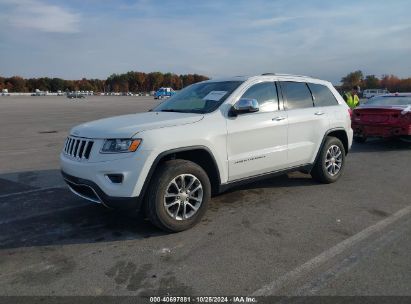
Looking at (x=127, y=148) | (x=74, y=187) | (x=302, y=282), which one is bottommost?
(x=302, y=282)

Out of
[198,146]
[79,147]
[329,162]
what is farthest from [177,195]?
[329,162]

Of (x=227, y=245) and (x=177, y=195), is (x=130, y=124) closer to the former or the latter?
(x=177, y=195)

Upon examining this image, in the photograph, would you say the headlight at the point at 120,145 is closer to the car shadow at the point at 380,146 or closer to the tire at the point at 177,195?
the tire at the point at 177,195

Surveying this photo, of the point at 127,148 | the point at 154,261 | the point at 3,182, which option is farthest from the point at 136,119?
the point at 3,182

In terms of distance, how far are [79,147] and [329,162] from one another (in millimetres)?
4149

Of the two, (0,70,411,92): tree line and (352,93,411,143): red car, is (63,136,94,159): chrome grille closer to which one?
(352,93,411,143): red car

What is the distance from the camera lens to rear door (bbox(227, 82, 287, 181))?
499cm

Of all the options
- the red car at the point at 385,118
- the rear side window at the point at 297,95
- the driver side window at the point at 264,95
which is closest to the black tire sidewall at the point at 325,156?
the rear side window at the point at 297,95

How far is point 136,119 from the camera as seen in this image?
15.8 ft

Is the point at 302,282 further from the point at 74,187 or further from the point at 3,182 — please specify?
the point at 3,182

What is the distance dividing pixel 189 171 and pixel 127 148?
0.78 meters

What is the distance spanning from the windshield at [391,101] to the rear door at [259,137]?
6.67 meters

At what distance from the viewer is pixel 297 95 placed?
6.08m

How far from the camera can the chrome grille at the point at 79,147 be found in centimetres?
436
